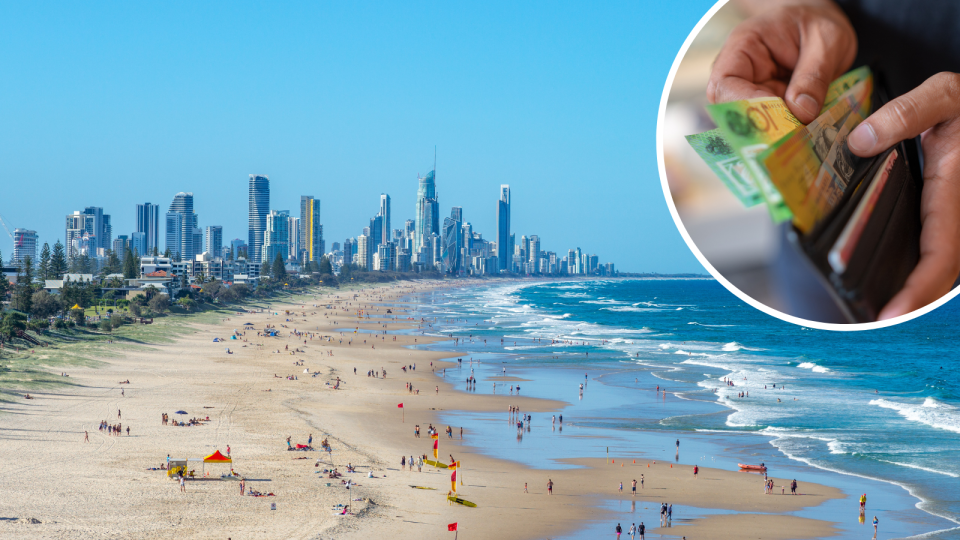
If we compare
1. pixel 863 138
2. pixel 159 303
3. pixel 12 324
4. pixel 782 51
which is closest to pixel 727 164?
pixel 863 138

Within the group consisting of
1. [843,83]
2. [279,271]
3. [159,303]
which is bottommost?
[159,303]

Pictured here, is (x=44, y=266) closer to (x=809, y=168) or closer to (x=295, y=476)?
(x=295, y=476)

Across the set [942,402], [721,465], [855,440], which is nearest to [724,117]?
[721,465]

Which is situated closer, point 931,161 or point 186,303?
point 931,161

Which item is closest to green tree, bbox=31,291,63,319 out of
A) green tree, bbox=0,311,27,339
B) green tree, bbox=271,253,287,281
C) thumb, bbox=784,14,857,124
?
green tree, bbox=0,311,27,339

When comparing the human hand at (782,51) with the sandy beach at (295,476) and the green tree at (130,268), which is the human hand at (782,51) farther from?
the green tree at (130,268)

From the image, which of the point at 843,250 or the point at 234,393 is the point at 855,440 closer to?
the point at 234,393

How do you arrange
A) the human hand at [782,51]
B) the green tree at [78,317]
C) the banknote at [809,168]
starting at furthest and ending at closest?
the green tree at [78,317], the human hand at [782,51], the banknote at [809,168]

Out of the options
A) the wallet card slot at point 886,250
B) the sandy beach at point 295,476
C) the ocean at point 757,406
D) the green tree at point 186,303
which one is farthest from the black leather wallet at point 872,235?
the green tree at point 186,303
